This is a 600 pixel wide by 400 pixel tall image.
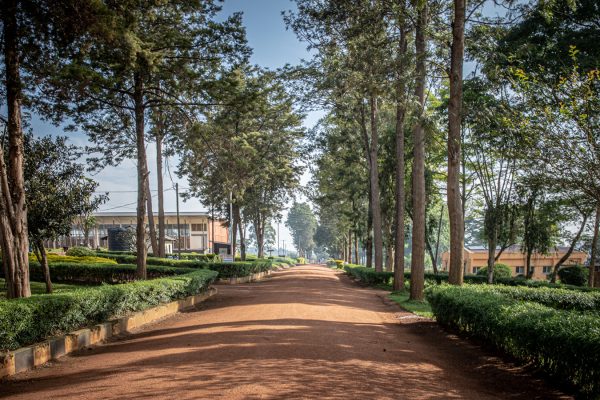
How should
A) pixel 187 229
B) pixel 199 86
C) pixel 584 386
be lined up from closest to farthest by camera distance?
pixel 584 386 → pixel 199 86 → pixel 187 229

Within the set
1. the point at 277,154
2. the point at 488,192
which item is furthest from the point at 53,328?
the point at 277,154

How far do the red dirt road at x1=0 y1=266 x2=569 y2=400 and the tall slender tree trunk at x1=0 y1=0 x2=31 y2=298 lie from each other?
8.51ft

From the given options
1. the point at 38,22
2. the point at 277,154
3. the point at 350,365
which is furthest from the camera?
the point at 277,154

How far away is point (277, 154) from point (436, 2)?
22.5 meters

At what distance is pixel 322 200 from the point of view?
41406 mm

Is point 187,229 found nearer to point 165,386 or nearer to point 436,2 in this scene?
point 436,2

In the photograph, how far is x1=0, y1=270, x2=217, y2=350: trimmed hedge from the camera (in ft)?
23.4

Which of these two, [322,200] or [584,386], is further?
[322,200]

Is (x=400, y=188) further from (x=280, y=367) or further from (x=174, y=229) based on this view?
(x=174, y=229)

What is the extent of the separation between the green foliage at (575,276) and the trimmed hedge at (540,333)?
29563 mm

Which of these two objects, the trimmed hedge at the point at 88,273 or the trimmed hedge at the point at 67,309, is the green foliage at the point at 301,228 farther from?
the trimmed hedge at the point at 67,309

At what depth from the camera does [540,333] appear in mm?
6391

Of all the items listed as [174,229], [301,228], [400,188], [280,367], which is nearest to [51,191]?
[280,367]

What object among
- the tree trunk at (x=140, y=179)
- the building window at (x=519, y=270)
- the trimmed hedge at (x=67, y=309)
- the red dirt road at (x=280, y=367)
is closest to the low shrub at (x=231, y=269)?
the tree trunk at (x=140, y=179)
